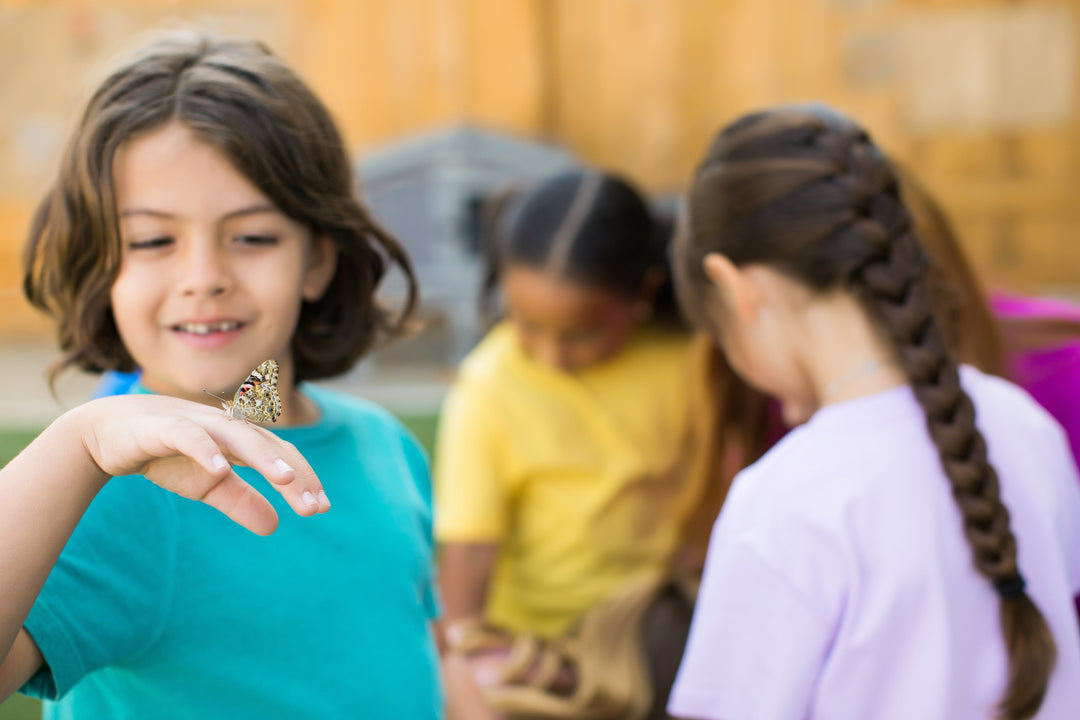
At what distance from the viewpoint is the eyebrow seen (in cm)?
56

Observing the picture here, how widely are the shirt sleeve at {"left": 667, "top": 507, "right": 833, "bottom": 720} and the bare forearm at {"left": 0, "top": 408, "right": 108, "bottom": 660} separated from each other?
20.1 inches

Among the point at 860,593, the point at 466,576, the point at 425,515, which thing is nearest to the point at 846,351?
the point at 860,593

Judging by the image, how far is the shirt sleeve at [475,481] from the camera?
1372 millimetres

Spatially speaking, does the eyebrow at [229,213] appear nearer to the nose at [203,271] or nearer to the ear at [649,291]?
the nose at [203,271]

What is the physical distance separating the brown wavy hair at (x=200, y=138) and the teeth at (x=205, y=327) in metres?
0.07

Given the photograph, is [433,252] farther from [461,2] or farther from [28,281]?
[28,281]

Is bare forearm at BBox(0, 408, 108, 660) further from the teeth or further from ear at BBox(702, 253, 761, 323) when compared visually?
ear at BBox(702, 253, 761, 323)

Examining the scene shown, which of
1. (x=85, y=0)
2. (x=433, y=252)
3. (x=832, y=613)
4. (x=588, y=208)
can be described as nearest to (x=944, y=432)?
(x=832, y=613)

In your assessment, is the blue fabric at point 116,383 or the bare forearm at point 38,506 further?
the blue fabric at point 116,383

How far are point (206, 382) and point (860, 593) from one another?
1.73ft

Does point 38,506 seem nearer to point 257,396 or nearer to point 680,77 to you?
point 257,396

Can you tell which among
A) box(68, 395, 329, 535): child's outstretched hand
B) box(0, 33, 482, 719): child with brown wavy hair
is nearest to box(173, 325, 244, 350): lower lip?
box(0, 33, 482, 719): child with brown wavy hair

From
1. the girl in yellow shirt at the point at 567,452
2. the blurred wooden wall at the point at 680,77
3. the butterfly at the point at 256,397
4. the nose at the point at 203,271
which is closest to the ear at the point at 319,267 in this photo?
the nose at the point at 203,271

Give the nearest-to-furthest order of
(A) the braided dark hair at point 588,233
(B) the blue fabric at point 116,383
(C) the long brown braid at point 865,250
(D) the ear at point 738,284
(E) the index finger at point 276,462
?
(E) the index finger at point 276,462
(B) the blue fabric at point 116,383
(C) the long brown braid at point 865,250
(D) the ear at point 738,284
(A) the braided dark hair at point 588,233
